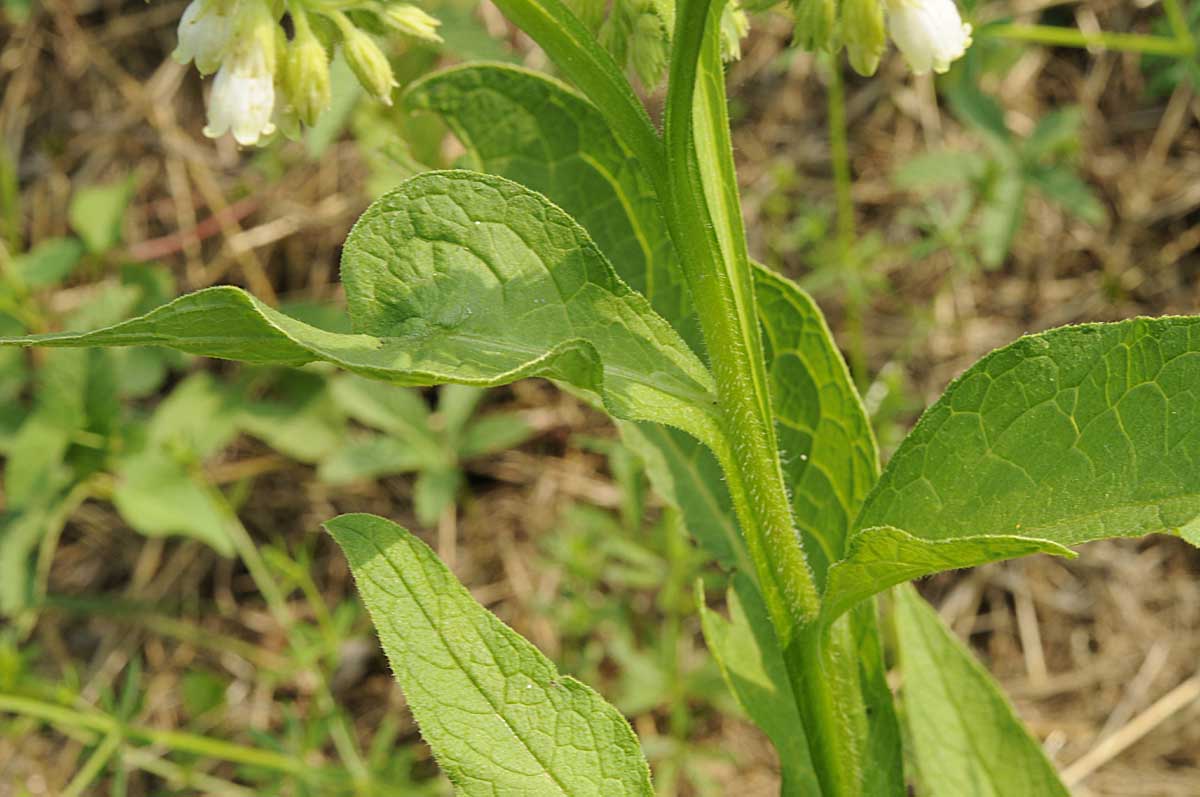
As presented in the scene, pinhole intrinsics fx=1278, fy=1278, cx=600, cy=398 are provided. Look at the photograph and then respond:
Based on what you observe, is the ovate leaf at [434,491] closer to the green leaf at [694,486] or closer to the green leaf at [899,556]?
the green leaf at [694,486]

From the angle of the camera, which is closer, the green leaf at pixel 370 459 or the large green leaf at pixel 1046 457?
the large green leaf at pixel 1046 457

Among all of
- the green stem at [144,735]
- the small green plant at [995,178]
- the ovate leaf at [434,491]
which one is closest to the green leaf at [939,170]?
the small green plant at [995,178]

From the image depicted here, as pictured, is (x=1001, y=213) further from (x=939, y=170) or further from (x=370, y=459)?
(x=370, y=459)

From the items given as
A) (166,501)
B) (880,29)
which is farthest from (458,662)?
(166,501)

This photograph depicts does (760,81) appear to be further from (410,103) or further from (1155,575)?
(410,103)

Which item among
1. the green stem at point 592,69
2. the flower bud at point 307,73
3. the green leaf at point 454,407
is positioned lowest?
the green stem at point 592,69

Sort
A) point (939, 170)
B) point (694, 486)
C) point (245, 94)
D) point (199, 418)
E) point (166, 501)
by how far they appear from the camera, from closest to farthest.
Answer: point (245, 94) → point (694, 486) → point (166, 501) → point (939, 170) → point (199, 418)

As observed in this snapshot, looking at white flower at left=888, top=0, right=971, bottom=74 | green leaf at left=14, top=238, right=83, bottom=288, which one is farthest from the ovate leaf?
white flower at left=888, top=0, right=971, bottom=74
